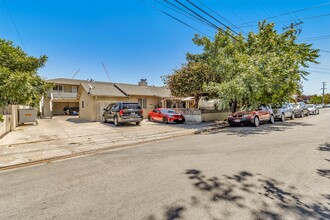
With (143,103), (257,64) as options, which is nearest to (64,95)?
(143,103)

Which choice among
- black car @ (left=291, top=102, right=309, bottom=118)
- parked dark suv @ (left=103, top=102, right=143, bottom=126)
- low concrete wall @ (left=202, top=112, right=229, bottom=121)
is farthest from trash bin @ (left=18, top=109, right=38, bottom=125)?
black car @ (left=291, top=102, right=309, bottom=118)

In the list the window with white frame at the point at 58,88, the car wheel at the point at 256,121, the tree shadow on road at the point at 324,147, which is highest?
the window with white frame at the point at 58,88

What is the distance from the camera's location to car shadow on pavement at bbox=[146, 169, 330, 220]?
111 inches

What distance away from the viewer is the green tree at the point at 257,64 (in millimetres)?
13148

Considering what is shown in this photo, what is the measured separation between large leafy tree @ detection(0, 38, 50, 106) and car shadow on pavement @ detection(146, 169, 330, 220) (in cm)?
1023

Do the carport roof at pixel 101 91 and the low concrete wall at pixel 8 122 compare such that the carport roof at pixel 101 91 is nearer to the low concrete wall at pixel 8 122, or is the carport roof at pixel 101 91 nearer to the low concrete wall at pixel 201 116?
the low concrete wall at pixel 8 122

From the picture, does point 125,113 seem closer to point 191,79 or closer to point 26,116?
point 191,79

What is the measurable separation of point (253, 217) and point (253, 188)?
3.46ft

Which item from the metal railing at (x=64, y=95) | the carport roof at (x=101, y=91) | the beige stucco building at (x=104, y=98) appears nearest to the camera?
the carport roof at (x=101, y=91)

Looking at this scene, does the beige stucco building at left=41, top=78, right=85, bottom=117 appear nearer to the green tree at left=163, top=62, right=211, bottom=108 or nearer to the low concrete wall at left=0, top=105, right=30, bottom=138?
the low concrete wall at left=0, top=105, right=30, bottom=138

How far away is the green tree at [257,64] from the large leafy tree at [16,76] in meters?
12.0

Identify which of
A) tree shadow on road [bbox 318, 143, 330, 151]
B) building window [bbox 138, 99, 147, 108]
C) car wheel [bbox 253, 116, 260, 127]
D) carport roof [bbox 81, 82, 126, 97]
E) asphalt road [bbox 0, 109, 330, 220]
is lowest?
asphalt road [bbox 0, 109, 330, 220]

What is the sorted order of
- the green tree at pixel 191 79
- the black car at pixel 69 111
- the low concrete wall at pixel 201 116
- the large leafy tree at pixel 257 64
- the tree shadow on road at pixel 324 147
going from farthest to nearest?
1. the black car at pixel 69 111
2. the green tree at pixel 191 79
3. the low concrete wall at pixel 201 116
4. the large leafy tree at pixel 257 64
5. the tree shadow on road at pixel 324 147

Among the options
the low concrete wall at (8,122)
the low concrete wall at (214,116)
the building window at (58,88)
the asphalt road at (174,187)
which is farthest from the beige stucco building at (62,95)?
the asphalt road at (174,187)
